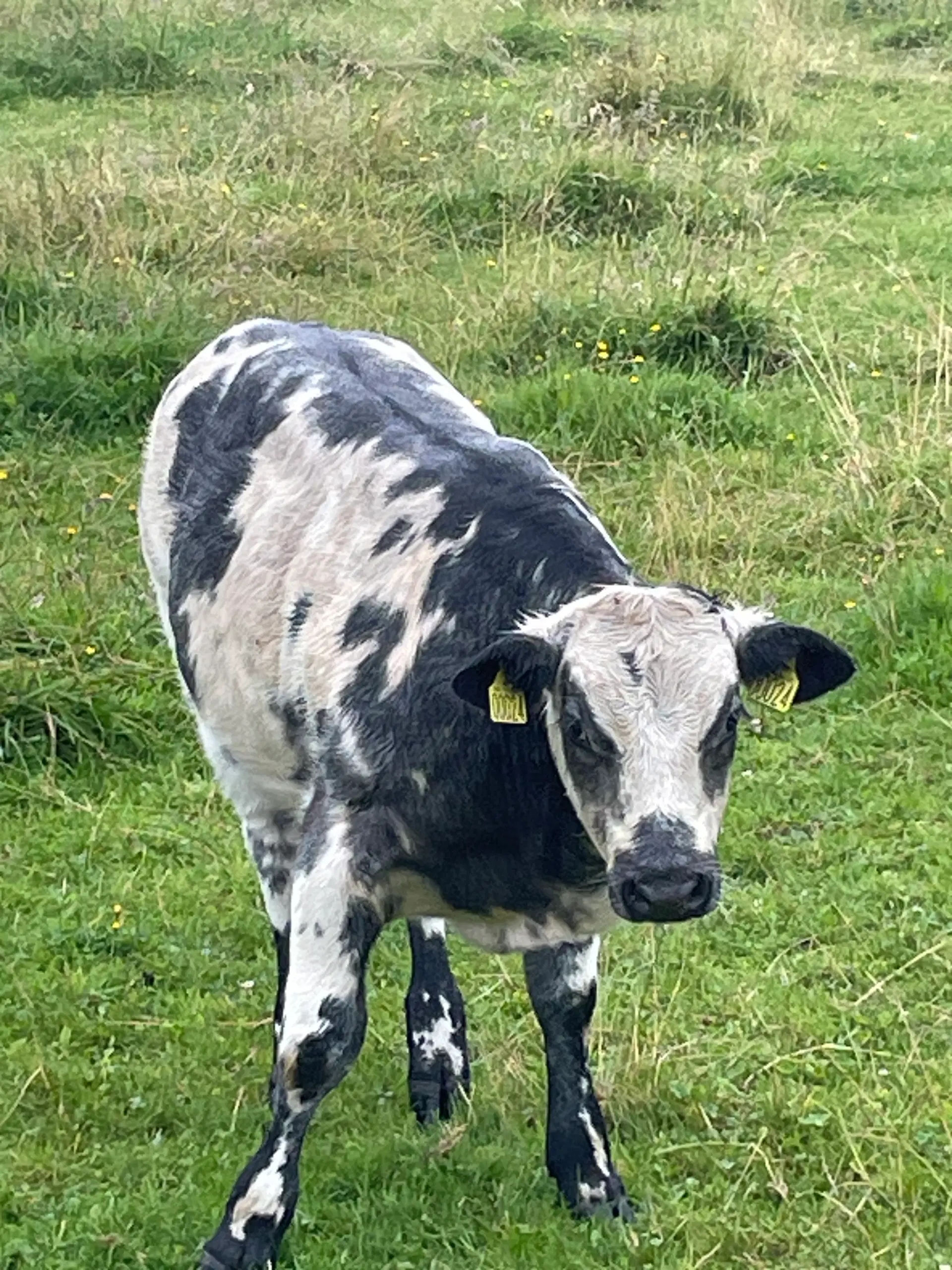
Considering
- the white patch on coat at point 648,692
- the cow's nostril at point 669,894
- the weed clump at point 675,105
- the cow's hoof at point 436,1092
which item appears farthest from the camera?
the weed clump at point 675,105

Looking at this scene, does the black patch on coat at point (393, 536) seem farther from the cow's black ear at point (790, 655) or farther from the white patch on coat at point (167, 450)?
the white patch on coat at point (167, 450)

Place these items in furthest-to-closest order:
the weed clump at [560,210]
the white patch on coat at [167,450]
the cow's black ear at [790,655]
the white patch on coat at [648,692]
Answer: the weed clump at [560,210]
the white patch on coat at [167,450]
the cow's black ear at [790,655]
the white patch on coat at [648,692]

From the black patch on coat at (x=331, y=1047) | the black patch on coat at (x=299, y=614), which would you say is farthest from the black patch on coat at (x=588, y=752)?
the black patch on coat at (x=299, y=614)

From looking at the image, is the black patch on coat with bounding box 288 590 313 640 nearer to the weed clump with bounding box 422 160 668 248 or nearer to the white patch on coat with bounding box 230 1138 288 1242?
the white patch on coat with bounding box 230 1138 288 1242

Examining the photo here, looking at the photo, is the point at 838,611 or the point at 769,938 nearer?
the point at 769,938

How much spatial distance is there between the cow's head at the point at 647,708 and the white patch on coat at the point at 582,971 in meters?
0.71

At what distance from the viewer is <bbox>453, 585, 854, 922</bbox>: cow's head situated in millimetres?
3184

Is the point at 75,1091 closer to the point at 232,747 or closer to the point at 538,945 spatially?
the point at 232,747

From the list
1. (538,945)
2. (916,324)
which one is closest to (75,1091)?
(538,945)

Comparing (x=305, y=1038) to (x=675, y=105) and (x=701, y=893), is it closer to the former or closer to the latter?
(x=701, y=893)

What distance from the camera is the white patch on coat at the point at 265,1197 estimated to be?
12.8 ft

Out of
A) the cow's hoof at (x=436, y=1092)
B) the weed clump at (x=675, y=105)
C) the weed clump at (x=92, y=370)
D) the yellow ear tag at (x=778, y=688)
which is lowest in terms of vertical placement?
the weed clump at (x=675, y=105)

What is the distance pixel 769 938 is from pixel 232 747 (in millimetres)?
1480

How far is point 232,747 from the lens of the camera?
4.55 metres
